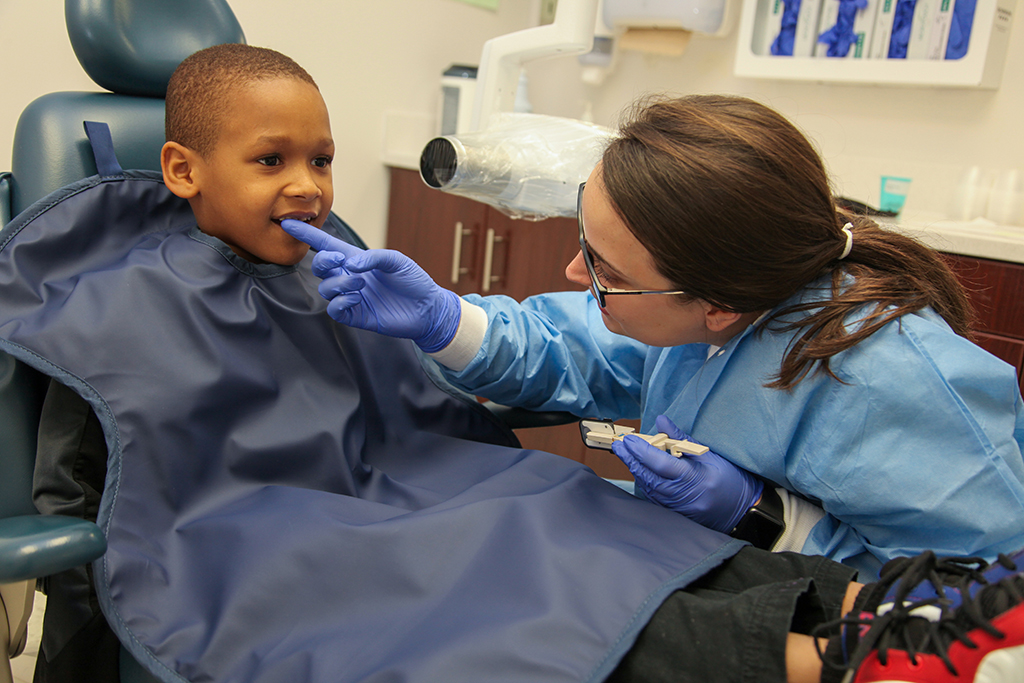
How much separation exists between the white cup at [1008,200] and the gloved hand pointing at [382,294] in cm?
156

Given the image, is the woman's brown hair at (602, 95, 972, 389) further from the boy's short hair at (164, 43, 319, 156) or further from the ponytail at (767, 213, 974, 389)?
the boy's short hair at (164, 43, 319, 156)

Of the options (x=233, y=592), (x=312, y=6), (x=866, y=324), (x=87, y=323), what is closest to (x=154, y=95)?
(x=87, y=323)

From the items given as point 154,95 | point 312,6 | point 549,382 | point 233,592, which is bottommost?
point 233,592

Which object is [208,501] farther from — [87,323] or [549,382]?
[549,382]

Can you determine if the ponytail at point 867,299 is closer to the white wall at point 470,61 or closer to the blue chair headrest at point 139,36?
the blue chair headrest at point 139,36

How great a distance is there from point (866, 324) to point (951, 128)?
1.55m

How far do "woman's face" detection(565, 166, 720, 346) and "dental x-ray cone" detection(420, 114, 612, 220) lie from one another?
1.51 feet

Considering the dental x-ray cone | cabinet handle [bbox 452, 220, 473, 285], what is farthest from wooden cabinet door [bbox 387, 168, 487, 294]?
the dental x-ray cone

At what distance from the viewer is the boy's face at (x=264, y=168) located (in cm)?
110

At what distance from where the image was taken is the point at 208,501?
1.00 metres

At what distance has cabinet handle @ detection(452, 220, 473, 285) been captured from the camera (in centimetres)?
253

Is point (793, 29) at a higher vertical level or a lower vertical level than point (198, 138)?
higher

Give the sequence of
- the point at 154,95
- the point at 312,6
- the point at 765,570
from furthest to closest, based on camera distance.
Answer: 1. the point at 312,6
2. the point at 154,95
3. the point at 765,570

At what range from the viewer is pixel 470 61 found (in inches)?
117
